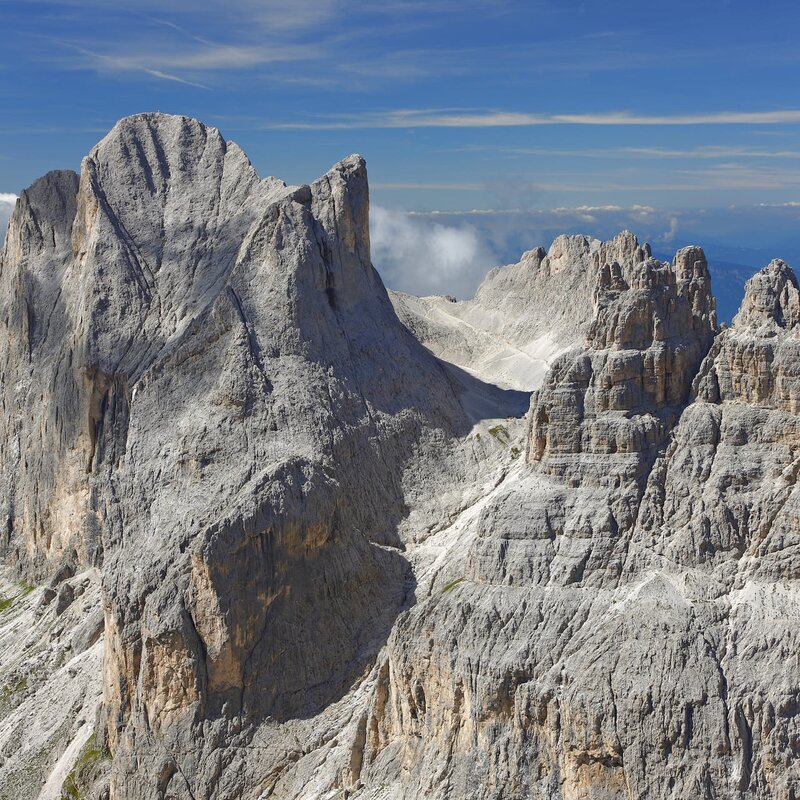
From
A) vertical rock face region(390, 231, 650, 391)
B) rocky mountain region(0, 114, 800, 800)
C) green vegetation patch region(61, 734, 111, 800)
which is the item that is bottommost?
green vegetation patch region(61, 734, 111, 800)

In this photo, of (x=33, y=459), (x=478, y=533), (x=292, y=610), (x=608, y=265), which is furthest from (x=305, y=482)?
(x=33, y=459)

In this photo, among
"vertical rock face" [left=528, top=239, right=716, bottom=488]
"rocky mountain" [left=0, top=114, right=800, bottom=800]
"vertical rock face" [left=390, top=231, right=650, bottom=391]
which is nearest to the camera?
"rocky mountain" [left=0, top=114, right=800, bottom=800]

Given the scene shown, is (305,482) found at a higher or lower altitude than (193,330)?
lower

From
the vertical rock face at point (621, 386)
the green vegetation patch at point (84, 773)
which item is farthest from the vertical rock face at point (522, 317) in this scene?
the green vegetation patch at point (84, 773)

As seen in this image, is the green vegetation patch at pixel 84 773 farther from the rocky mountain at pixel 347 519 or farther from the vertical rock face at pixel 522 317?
the vertical rock face at pixel 522 317

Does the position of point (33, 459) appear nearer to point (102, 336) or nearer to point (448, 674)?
point (102, 336)

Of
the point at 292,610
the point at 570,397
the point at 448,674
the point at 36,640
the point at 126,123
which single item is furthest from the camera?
the point at 126,123

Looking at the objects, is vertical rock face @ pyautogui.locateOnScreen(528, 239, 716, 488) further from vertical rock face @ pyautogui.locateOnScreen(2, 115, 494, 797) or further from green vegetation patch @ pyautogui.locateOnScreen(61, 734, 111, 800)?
green vegetation patch @ pyautogui.locateOnScreen(61, 734, 111, 800)

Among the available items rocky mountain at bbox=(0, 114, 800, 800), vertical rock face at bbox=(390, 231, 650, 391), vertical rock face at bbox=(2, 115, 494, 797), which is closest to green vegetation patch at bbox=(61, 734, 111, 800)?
rocky mountain at bbox=(0, 114, 800, 800)

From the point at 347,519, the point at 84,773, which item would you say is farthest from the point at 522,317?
the point at 84,773
